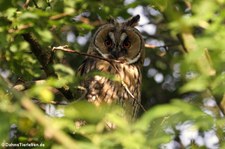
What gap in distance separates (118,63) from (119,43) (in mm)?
195

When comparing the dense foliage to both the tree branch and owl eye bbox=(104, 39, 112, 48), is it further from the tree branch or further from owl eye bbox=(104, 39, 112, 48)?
owl eye bbox=(104, 39, 112, 48)

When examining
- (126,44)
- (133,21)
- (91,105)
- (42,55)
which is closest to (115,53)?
(126,44)

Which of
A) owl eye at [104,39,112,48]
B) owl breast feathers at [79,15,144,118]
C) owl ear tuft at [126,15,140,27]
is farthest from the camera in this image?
owl ear tuft at [126,15,140,27]

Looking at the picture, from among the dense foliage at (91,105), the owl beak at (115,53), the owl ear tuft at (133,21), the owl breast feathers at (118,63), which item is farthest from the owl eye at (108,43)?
the dense foliage at (91,105)

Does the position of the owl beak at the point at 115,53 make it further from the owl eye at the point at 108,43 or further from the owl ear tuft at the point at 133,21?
the owl ear tuft at the point at 133,21

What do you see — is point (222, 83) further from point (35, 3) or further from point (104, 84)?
point (104, 84)

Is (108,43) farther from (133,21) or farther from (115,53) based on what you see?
(133,21)

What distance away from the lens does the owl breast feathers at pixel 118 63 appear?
3686 millimetres

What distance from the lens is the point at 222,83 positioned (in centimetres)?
171

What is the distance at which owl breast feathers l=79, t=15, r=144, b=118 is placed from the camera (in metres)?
3.69

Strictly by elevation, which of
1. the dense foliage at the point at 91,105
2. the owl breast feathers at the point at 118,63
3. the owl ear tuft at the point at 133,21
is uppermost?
the dense foliage at the point at 91,105

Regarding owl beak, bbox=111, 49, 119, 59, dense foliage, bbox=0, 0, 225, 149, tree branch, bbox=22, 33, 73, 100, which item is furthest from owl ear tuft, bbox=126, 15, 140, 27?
tree branch, bbox=22, 33, 73, 100

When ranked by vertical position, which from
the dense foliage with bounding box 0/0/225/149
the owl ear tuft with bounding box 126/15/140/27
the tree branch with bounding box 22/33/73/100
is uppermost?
the dense foliage with bounding box 0/0/225/149

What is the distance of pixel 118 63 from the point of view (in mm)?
3939
